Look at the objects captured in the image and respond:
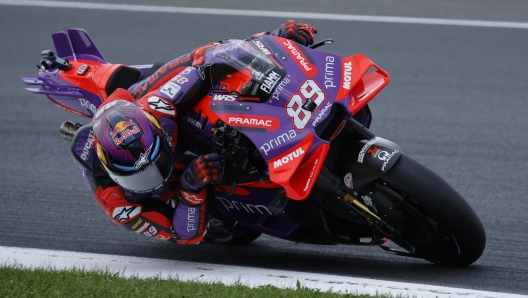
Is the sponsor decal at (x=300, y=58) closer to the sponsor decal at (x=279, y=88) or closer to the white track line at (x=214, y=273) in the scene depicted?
the sponsor decal at (x=279, y=88)

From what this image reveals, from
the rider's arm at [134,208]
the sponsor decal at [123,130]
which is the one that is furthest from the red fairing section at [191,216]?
the sponsor decal at [123,130]

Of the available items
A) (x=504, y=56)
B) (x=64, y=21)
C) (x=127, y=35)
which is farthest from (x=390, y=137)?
(x=64, y=21)

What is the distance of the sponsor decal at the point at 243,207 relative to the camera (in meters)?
4.44

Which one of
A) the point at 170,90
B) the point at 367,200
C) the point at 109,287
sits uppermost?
the point at 170,90

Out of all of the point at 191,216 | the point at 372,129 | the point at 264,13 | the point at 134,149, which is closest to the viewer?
the point at 134,149

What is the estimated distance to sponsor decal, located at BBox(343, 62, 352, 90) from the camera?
3.86 m

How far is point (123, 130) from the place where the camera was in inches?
155

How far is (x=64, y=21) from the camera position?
10047mm

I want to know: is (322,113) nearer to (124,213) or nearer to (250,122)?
(250,122)

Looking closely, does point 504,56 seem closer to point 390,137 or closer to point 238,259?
point 390,137

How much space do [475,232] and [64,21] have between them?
290 inches

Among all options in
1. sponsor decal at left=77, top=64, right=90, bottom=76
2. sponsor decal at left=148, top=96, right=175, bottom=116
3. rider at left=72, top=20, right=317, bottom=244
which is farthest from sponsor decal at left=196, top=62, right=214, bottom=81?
sponsor decal at left=77, top=64, right=90, bottom=76

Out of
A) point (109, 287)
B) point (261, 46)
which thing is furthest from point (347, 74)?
point (109, 287)

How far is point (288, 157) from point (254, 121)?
10.6 inches
